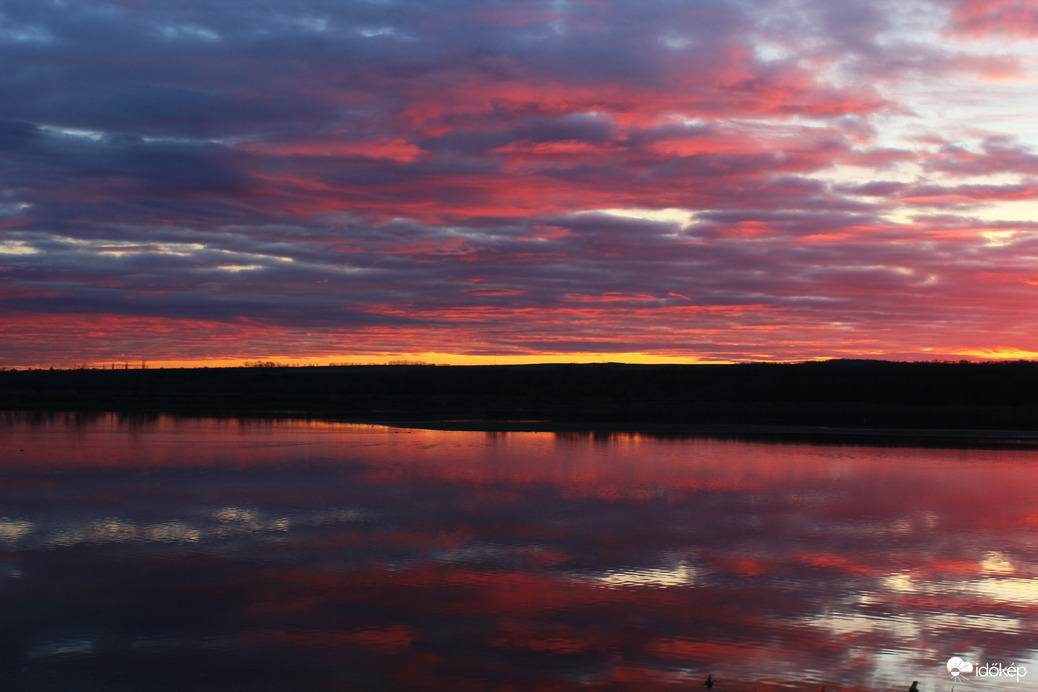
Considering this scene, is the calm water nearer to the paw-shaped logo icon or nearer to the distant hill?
the paw-shaped logo icon

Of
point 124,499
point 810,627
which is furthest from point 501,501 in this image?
point 810,627

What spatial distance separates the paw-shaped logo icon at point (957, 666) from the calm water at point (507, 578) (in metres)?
0.10

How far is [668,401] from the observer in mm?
68812

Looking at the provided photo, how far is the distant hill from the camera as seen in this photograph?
46.9 meters

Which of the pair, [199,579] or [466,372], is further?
[466,372]

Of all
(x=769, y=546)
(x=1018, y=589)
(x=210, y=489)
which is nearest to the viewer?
(x=1018, y=589)

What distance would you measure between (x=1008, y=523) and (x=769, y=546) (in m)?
4.93

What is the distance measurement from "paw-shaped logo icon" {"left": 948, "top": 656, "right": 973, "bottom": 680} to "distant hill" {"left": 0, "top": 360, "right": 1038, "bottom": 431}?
32402 mm

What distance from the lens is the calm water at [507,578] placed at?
773 cm

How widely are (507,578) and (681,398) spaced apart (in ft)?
204

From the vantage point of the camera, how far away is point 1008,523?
14625 mm

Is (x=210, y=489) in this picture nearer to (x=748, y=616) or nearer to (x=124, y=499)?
(x=124, y=499)

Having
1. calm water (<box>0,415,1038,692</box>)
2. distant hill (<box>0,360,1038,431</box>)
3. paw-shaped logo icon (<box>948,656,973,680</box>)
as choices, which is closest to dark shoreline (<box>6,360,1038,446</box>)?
distant hill (<box>0,360,1038,431</box>)

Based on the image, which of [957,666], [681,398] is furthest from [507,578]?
[681,398]
